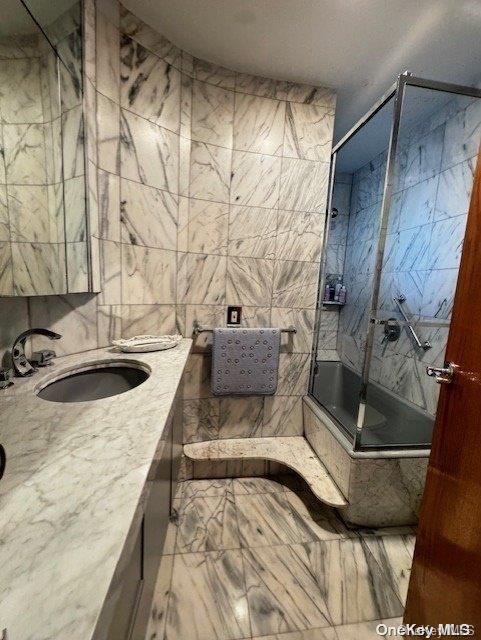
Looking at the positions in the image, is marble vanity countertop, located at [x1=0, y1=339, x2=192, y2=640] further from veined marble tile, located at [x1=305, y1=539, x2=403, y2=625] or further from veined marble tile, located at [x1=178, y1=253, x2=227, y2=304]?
veined marble tile, located at [x1=305, y1=539, x2=403, y2=625]

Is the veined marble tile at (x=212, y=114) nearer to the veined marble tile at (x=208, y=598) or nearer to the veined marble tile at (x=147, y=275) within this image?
the veined marble tile at (x=147, y=275)

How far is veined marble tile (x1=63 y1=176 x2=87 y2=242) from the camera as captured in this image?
1.22 meters

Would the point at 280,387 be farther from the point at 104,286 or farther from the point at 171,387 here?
the point at 104,286

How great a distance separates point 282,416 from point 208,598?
109cm

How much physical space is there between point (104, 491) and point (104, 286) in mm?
1186

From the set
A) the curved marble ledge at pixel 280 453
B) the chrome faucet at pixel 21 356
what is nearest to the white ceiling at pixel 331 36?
the chrome faucet at pixel 21 356

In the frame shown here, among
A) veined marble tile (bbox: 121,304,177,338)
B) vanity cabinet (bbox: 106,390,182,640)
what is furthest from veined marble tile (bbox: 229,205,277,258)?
vanity cabinet (bbox: 106,390,182,640)

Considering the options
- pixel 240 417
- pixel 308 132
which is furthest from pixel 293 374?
pixel 308 132

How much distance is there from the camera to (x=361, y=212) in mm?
2602

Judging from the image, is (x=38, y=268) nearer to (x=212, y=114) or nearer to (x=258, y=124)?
(x=212, y=114)

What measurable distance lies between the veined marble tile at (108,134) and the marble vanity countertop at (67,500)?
116 centimetres

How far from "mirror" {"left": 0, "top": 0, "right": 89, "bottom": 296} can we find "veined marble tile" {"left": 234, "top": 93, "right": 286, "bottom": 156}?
900mm

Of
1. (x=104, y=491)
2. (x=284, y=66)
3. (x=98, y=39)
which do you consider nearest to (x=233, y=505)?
(x=104, y=491)

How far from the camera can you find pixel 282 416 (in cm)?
203
